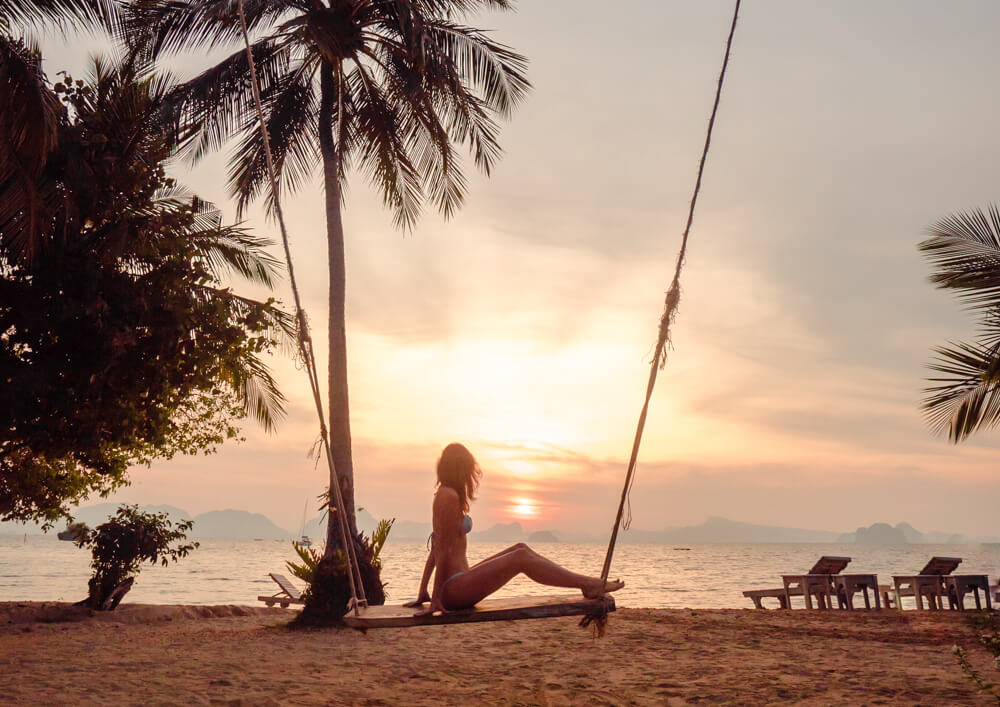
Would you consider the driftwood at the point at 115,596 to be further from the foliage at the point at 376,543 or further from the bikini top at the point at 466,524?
the bikini top at the point at 466,524

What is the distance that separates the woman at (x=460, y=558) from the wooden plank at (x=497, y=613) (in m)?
0.11

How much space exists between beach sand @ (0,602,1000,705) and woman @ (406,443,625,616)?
213 centimetres

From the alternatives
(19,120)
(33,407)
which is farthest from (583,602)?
(19,120)

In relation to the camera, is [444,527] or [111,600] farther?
[111,600]

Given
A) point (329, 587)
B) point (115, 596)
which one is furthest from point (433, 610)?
point (115, 596)

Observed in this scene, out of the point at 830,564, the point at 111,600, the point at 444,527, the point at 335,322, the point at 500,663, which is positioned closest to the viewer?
the point at 444,527

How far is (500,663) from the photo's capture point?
9562mm

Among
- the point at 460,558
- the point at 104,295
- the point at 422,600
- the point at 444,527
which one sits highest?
the point at 104,295

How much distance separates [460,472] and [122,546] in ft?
36.3

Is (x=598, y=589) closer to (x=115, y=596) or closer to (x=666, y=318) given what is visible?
(x=666, y=318)

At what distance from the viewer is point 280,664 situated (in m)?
9.05

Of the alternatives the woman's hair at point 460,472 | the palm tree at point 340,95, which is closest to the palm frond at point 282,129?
the palm tree at point 340,95

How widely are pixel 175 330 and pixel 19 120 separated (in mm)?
2734

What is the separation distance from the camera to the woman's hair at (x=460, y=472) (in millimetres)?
6000
